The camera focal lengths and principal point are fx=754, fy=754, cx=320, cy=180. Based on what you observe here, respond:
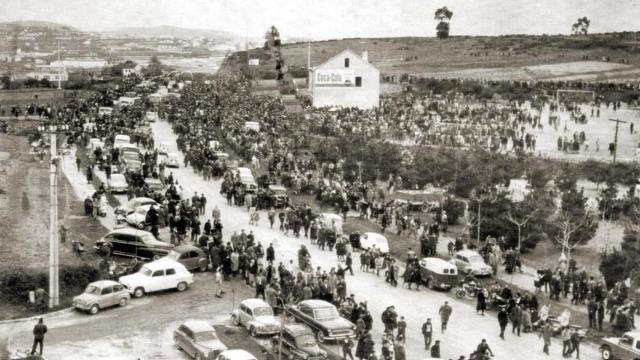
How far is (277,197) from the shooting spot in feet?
144

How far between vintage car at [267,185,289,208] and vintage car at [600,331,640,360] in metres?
22.1

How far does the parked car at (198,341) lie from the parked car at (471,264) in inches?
563

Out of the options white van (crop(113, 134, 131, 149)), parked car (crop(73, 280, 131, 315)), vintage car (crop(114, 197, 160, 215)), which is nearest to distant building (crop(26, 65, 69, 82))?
white van (crop(113, 134, 131, 149))

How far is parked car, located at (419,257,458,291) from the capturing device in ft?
105

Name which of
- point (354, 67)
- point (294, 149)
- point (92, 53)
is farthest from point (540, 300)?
point (92, 53)

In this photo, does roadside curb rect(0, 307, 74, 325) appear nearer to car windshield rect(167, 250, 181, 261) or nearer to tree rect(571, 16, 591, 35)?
car windshield rect(167, 250, 181, 261)

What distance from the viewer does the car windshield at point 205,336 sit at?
76.7ft

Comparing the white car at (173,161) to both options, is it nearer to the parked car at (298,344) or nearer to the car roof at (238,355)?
the parked car at (298,344)

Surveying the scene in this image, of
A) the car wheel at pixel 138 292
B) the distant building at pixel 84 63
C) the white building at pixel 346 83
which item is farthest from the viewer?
the distant building at pixel 84 63

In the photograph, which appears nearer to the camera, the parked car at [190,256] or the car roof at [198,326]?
the car roof at [198,326]

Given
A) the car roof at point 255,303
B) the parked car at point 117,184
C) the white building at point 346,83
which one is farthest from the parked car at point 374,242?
the white building at point 346,83

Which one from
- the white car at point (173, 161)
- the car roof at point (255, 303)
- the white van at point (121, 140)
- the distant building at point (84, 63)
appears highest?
the distant building at point (84, 63)

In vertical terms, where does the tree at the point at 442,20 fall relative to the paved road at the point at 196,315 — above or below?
above

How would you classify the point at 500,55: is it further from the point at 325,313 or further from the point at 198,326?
the point at 198,326
